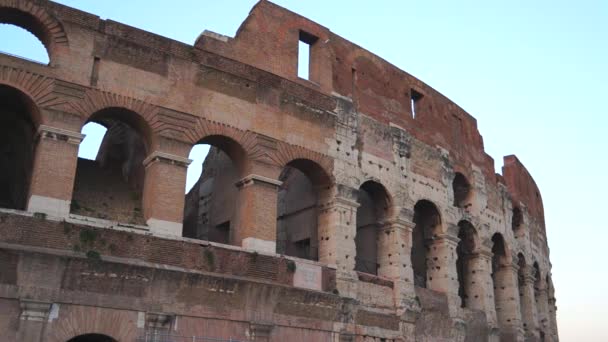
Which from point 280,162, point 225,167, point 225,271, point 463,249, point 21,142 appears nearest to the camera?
point 225,271

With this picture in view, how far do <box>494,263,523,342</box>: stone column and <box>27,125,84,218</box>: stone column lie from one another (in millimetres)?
13087

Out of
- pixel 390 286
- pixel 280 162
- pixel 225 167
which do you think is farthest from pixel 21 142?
pixel 390 286

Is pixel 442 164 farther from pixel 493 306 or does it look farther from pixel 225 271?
pixel 225 271

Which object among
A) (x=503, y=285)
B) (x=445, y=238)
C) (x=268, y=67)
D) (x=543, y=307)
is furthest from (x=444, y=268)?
(x=543, y=307)

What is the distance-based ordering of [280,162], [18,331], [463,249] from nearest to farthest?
[18,331], [280,162], [463,249]

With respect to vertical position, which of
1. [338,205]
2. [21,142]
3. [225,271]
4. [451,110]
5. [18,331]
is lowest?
[18,331]

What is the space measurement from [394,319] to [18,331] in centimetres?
766

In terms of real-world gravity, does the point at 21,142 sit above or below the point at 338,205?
above

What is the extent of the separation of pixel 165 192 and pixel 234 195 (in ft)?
11.3

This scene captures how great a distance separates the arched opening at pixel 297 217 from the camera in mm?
15867

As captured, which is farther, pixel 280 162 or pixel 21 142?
pixel 21 142

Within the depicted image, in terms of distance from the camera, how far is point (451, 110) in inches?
752

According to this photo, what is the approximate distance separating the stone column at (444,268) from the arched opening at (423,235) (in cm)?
14

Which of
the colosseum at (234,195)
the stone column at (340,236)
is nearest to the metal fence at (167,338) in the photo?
the colosseum at (234,195)
